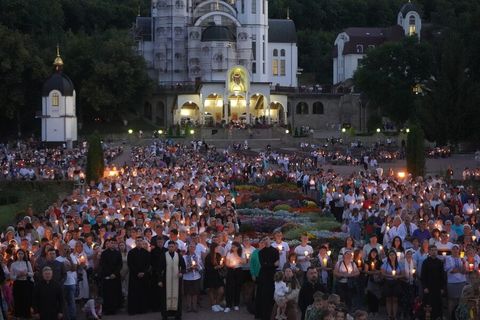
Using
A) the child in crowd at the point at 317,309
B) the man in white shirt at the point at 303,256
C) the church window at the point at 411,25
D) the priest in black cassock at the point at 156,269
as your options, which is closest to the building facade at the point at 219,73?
the church window at the point at 411,25

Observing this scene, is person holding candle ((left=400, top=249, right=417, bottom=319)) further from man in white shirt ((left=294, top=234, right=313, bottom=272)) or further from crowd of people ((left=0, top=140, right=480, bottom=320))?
man in white shirt ((left=294, top=234, right=313, bottom=272))

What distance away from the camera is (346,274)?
1575 cm

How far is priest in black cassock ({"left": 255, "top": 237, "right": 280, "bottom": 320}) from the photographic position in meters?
15.8

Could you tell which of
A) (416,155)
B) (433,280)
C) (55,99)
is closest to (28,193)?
(416,155)

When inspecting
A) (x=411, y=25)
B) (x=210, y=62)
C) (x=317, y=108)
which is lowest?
(x=317, y=108)

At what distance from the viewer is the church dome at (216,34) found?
8969cm

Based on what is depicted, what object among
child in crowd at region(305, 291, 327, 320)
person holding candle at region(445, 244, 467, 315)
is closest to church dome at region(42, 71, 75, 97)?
person holding candle at region(445, 244, 467, 315)

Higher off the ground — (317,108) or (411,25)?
(411,25)

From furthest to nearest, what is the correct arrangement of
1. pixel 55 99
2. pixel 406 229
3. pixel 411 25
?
pixel 411 25 → pixel 55 99 → pixel 406 229

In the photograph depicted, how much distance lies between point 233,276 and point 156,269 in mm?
1515

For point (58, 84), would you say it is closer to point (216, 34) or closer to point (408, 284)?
point (216, 34)

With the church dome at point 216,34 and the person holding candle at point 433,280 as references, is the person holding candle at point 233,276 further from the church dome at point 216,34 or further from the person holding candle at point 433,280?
the church dome at point 216,34

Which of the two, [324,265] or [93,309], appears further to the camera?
[324,265]

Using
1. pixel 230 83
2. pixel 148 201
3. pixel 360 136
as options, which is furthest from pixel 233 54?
pixel 148 201
